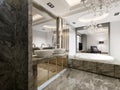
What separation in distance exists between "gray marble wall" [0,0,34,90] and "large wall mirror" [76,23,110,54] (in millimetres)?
4098

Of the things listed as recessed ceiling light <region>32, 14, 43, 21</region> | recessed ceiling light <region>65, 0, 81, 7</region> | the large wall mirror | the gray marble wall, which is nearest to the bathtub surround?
the large wall mirror

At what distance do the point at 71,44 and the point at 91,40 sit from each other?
140 centimetres

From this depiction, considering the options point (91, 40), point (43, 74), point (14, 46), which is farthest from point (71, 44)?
point (14, 46)

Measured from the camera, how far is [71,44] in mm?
4898

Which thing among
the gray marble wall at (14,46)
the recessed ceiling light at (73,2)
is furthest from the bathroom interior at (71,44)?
the gray marble wall at (14,46)

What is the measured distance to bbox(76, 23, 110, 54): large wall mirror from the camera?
4613 mm

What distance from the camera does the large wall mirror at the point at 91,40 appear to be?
4.61m

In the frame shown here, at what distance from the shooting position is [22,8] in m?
1.19

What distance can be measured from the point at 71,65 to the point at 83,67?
0.56 m

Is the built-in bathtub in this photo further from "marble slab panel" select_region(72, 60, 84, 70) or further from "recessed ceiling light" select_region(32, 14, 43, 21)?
"recessed ceiling light" select_region(32, 14, 43, 21)

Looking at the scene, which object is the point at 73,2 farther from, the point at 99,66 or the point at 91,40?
the point at 91,40

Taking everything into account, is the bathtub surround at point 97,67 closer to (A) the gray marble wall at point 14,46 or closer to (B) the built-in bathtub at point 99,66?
(B) the built-in bathtub at point 99,66

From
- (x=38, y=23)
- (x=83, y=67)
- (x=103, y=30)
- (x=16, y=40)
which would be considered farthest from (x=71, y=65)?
(x=16, y=40)

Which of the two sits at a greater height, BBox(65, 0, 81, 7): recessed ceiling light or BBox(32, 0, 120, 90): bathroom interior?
BBox(65, 0, 81, 7): recessed ceiling light
